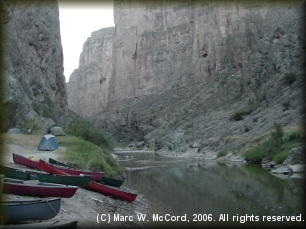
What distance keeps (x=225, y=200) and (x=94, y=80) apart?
174 meters

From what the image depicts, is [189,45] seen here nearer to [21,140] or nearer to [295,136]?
[295,136]

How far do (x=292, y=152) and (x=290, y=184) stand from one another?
26.0 feet

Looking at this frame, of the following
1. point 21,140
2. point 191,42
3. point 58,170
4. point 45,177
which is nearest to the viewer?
point 45,177

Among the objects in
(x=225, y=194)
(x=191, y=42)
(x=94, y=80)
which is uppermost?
(x=191, y=42)

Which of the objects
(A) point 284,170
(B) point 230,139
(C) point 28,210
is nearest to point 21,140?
(C) point 28,210

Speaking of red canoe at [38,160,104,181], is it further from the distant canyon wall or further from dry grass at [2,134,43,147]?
the distant canyon wall

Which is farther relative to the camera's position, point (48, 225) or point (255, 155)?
point (255, 155)

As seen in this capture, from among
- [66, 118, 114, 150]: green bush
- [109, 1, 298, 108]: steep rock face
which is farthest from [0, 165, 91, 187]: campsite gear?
[109, 1, 298, 108]: steep rock face

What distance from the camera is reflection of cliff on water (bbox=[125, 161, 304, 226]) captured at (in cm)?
1377

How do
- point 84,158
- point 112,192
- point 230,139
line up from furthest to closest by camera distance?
point 230,139
point 84,158
point 112,192

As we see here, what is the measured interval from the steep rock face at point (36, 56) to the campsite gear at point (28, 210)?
23410 mm

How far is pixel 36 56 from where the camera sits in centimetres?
4275

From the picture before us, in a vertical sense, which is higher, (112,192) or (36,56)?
(36,56)

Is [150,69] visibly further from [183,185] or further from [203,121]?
[183,185]
